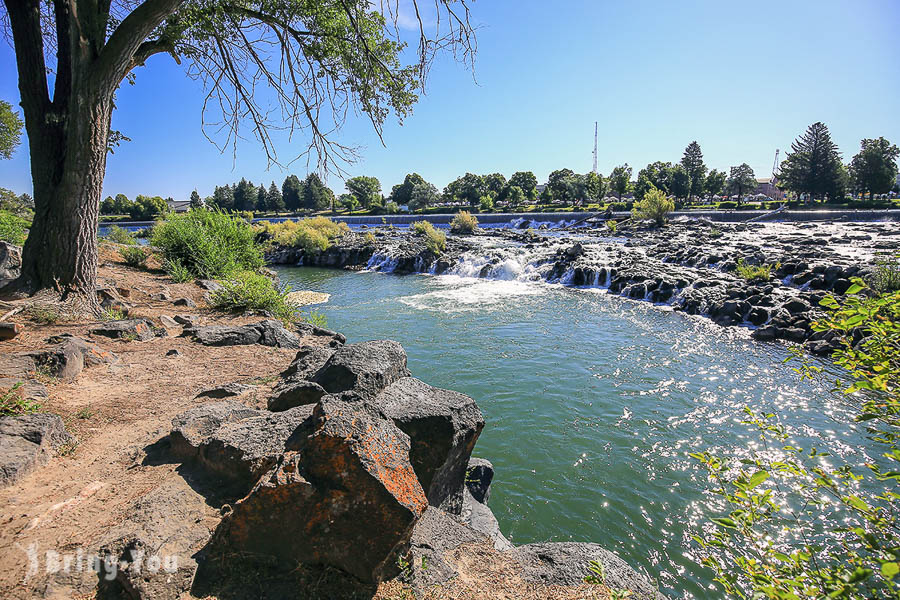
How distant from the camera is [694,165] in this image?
7725 cm

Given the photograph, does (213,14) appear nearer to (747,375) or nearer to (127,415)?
(127,415)

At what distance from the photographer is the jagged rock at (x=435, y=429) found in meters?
3.62

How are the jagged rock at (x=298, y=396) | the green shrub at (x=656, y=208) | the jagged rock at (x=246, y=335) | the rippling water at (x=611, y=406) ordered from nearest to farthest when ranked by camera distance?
the jagged rock at (x=298, y=396) → the rippling water at (x=611, y=406) → the jagged rock at (x=246, y=335) → the green shrub at (x=656, y=208)

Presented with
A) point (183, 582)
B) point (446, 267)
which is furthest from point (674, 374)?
point (446, 267)

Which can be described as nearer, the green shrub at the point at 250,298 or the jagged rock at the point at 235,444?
the jagged rock at the point at 235,444

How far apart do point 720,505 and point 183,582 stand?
6.57 metres

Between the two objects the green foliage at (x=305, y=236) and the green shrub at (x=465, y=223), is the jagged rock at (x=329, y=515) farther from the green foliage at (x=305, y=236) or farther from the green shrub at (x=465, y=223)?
the green shrub at (x=465, y=223)

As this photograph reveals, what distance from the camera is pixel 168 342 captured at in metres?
6.79

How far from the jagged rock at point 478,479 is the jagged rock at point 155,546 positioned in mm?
3201

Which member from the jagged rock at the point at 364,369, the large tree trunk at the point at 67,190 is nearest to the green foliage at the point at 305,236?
the large tree trunk at the point at 67,190

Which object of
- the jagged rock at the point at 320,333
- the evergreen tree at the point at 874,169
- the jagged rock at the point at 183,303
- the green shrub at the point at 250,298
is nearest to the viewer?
the jagged rock at the point at 320,333

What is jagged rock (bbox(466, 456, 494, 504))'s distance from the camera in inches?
206

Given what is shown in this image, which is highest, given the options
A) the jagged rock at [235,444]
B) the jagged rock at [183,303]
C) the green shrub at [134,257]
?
the green shrub at [134,257]

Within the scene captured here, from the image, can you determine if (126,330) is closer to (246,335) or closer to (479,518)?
(246,335)
